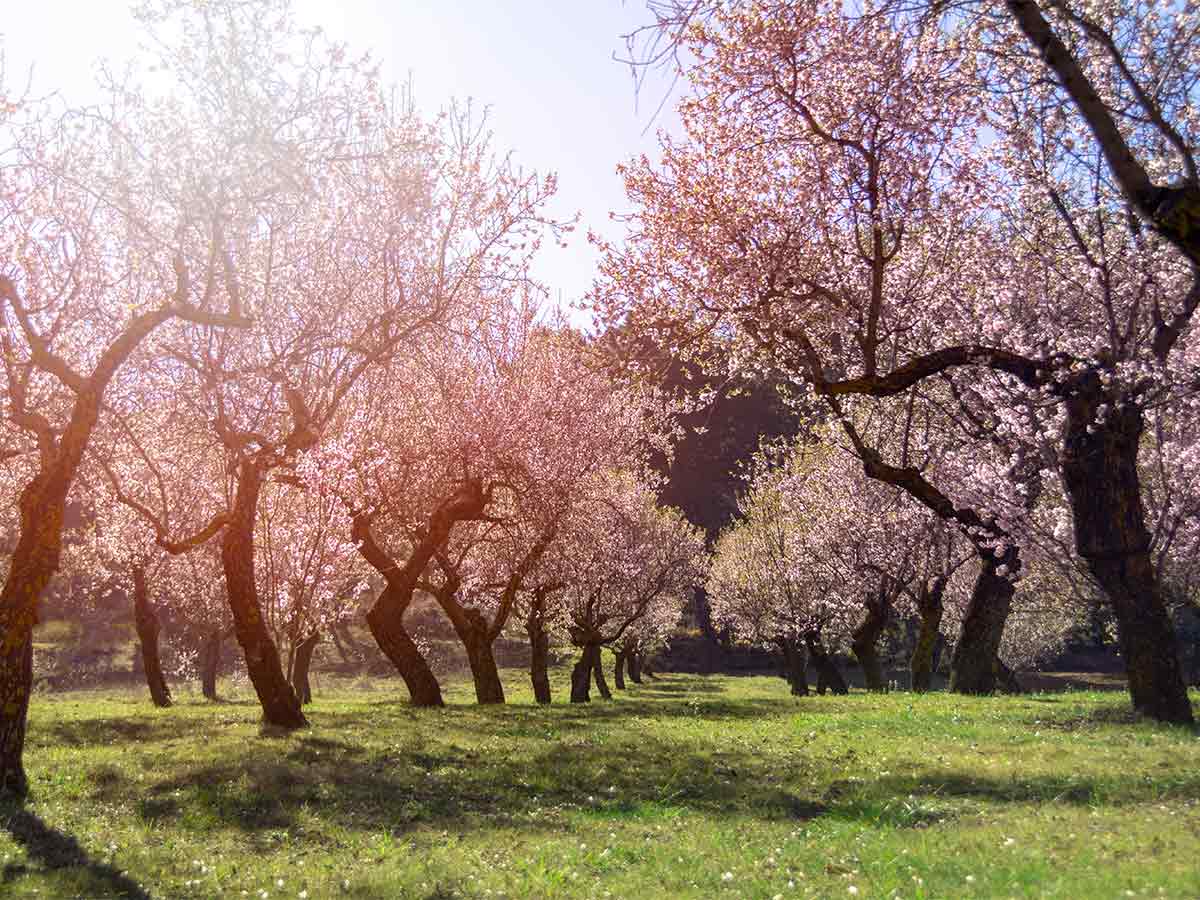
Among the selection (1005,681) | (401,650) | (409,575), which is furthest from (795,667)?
(409,575)

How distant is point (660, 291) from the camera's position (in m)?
21.5

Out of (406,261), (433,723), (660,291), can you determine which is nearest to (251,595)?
(433,723)

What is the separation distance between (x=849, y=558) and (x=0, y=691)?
34.2m

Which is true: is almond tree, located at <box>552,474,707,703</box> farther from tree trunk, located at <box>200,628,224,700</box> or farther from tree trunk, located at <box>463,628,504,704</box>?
tree trunk, located at <box>200,628,224,700</box>

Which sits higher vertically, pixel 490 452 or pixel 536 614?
pixel 490 452

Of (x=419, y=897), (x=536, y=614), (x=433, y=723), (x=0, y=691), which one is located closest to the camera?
(x=419, y=897)

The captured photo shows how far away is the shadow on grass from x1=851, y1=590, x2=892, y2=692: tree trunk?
113ft

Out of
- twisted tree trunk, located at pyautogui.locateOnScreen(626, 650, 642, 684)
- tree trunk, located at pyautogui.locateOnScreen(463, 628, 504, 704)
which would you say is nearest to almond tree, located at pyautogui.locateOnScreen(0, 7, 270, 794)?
tree trunk, located at pyautogui.locateOnScreen(463, 628, 504, 704)

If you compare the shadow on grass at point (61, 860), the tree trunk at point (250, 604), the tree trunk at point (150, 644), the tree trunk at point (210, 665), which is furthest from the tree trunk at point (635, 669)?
the shadow on grass at point (61, 860)

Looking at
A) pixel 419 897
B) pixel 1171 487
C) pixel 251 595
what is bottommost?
pixel 419 897

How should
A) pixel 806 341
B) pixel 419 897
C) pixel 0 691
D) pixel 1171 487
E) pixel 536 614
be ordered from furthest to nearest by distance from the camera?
pixel 536 614
pixel 1171 487
pixel 806 341
pixel 0 691
pixel 419 897

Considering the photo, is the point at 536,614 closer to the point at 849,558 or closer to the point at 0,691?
the point at 849,558

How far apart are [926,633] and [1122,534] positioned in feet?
65.0

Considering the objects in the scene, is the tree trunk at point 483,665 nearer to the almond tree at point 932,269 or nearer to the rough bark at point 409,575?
the rough bark at point 409,575
